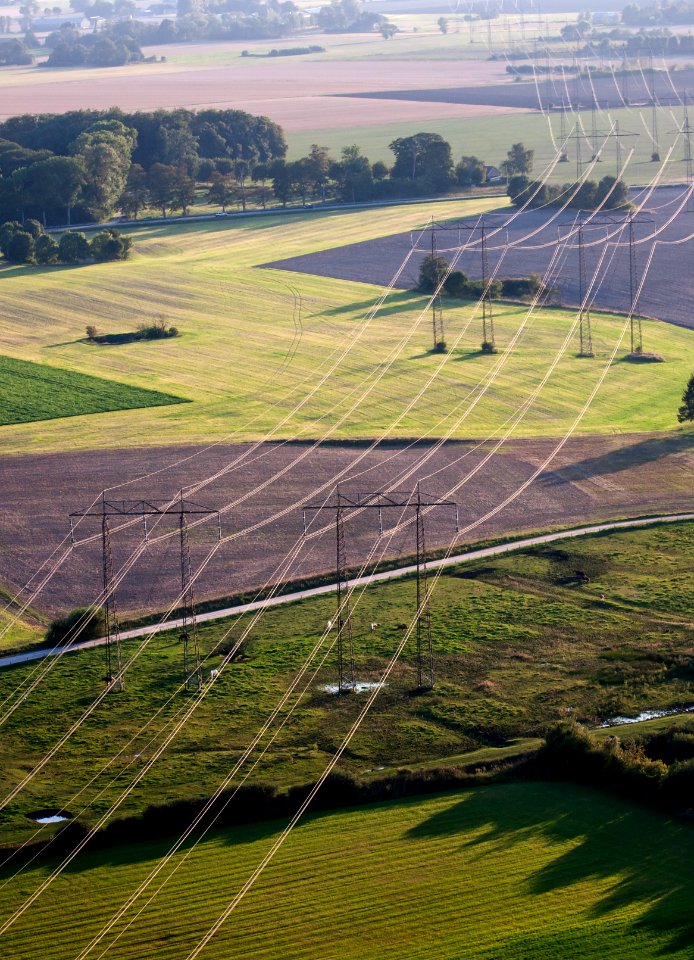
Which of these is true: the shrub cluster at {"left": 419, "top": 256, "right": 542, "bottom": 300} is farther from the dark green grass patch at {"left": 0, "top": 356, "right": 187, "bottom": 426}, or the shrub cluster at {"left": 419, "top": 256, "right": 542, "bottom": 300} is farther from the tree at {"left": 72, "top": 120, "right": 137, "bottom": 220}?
the tree at {"left": 72, "top": 120, "right": 137, "bottom": 220}

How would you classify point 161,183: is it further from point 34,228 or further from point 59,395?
point 59,395

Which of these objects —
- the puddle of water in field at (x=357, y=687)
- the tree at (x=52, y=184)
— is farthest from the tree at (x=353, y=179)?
the puddle of water in field at (x=357, y=687)

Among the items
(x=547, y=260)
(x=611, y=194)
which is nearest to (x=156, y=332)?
(x=547, y=260)

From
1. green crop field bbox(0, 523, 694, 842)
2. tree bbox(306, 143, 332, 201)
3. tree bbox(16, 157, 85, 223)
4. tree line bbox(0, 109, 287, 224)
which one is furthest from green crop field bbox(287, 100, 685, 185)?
green crop field bbox(0, 523, 694, 842)

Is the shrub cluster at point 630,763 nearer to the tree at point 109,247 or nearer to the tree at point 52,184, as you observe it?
the tree at point 109,247

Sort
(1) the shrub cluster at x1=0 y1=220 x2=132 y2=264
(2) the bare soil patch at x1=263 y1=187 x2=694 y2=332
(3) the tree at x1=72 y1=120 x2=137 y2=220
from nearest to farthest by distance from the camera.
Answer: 1. (2) the bare soil patch at x1=263 y1=187 x2=694 y2=332
2. (1) the shrub cluster at x1=0 y1=220 x2=132 y2=264
3. (3) the tree at x1=72 y1=120 x2=137 y2=220
